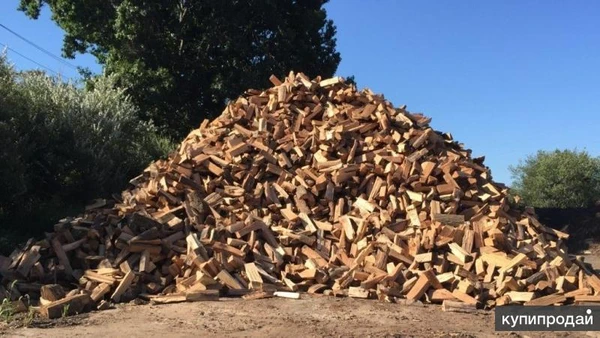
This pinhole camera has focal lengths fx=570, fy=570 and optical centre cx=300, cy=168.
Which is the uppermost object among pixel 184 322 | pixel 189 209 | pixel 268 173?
pixel 268 173

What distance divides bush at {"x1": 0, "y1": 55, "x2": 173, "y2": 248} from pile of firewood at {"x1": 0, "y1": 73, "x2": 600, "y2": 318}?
4.34ft

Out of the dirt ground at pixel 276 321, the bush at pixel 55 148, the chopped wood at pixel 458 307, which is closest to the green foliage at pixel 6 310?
the dirt ground at pixel 276 321

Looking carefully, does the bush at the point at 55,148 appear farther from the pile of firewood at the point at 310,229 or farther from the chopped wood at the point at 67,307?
the chopped wood at the point at 67,307

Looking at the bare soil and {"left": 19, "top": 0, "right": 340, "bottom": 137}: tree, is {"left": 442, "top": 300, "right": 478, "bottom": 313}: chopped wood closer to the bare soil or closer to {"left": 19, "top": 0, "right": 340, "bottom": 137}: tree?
the bare soil

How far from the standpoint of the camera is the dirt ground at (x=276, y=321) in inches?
207

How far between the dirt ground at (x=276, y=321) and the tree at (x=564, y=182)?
20.3 meters

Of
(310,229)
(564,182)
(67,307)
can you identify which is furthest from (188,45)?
(564,182)

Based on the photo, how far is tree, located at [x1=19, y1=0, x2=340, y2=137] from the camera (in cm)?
1568

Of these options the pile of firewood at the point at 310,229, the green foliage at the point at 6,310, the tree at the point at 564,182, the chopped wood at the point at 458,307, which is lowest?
the green foliage at the point at 6,310

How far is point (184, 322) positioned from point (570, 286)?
4.66 metres

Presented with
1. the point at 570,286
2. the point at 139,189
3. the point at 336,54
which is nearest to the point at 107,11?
the point at 336,54

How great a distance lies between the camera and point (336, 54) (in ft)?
61.3

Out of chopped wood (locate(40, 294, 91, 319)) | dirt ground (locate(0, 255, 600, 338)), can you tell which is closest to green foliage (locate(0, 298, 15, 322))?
dirt ground (locate(0, 255, 600, 338))

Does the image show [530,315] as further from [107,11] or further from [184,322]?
[107,11]
